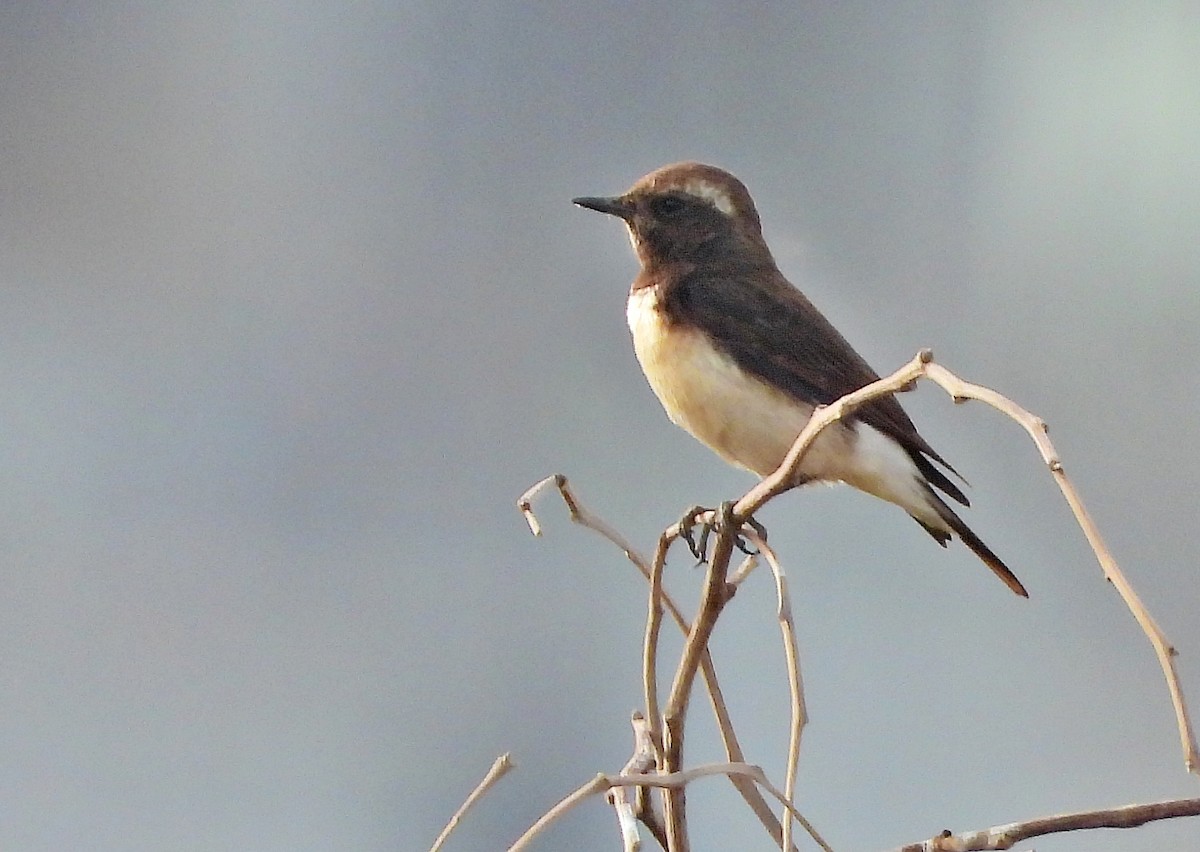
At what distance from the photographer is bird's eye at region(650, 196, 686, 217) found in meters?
0.98

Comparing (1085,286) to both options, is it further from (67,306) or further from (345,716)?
(67,306)

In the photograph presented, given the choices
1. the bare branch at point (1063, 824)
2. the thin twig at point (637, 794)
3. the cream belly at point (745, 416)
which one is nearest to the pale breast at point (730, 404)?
the cream belly at point (745, 416)

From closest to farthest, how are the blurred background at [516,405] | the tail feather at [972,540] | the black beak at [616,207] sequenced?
1. the tail feather at [972,540]
2. the black beak at [616,207]
3. the blurred background at [516,405]

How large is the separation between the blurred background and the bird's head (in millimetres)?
342

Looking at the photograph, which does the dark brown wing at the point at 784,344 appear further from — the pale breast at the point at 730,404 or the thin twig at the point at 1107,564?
the thin twig at the point at 1107,564

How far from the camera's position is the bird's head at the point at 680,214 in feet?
3.21

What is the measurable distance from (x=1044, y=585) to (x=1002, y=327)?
293 mm

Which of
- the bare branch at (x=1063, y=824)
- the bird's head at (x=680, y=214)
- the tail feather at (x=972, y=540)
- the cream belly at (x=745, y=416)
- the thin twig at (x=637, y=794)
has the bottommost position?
the bare branch at (x=1063, y=824)

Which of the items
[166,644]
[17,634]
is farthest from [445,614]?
[17,634]

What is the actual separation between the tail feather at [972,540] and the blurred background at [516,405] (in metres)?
0.36

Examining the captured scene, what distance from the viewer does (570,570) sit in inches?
52.7

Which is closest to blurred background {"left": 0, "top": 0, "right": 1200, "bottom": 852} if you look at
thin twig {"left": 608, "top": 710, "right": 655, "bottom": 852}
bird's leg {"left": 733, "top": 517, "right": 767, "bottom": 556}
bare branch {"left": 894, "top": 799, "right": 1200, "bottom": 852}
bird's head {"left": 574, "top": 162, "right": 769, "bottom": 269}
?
bird's head {"left": 574, "top": 162, "right": 769, "bottom": 269}

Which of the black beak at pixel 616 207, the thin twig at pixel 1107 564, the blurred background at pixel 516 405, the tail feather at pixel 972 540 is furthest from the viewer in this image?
the blurred background at pixel 516 405

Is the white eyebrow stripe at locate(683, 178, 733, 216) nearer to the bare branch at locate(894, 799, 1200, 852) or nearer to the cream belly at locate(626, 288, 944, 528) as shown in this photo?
the cream belly at locate(626, 288, 944, 528)
